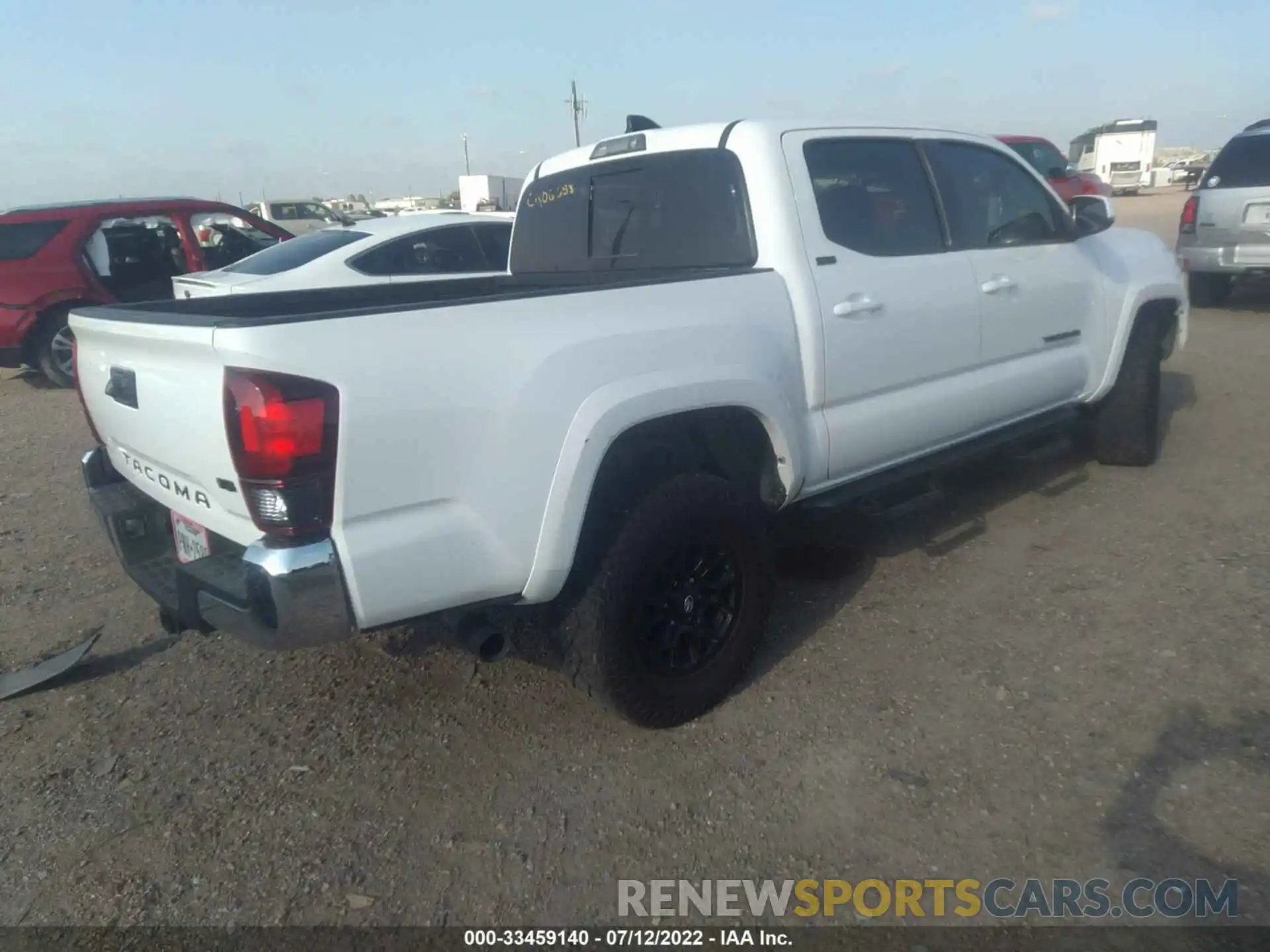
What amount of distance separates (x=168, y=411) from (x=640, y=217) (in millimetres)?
2024

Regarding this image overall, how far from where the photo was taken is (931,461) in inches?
158

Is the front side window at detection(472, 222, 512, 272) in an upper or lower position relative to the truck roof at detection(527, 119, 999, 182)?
lower

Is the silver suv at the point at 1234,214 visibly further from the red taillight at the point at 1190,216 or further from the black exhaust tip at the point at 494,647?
the black exhaust tip at the point at 494,647

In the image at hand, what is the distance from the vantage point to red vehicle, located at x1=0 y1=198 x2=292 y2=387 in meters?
8.71

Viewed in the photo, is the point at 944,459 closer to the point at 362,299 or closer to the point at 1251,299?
the point at 362,299

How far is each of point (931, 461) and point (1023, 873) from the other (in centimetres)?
192

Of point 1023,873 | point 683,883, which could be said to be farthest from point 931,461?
point 683,883

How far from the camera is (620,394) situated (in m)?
2.72

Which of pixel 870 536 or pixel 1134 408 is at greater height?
pixel 1134 408

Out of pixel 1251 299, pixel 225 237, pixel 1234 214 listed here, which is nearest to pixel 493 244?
pixel 225 237

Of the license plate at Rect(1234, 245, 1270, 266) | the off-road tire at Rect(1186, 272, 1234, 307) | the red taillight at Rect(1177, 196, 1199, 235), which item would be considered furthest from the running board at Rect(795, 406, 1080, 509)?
the off-road tire at Rect(1186, 272, 1234, 307)

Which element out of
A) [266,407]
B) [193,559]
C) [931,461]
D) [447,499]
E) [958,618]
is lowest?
[958,618]

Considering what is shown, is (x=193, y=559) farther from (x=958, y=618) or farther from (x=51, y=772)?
(x=958, y=618)

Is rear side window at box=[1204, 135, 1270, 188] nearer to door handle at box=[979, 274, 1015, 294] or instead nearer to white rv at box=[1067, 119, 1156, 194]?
door handle at box=[979, 274, 1015, 294]
